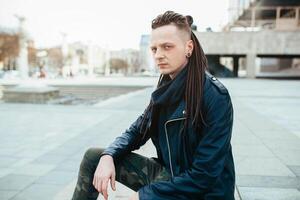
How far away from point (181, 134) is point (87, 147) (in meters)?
4.25

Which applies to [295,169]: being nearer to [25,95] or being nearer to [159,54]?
[159,54]

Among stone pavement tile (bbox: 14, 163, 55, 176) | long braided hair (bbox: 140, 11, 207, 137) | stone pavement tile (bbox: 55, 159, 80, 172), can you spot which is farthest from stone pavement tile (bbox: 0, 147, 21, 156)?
long braided hair (bbox: 140, 11, 207, 137)

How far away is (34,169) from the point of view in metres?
4.52

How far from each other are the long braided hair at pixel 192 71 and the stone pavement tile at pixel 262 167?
2.51m

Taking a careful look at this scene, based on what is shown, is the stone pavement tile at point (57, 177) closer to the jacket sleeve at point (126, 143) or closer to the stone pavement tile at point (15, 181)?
the stone pavement tile at point (15, 181)

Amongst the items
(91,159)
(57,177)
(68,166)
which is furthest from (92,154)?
(68,166)

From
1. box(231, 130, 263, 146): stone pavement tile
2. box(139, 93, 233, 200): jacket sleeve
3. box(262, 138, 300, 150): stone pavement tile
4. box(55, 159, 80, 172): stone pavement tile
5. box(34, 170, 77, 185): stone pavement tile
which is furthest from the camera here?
box(231, 130, 263, 146): stone pavement tile

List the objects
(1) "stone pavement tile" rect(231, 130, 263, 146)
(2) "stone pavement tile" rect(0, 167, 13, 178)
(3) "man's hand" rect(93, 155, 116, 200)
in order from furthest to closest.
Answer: (1) "stone pavement tile" rect(231, 130, 263, 146)
(2) "stone pavement tile" rect(0, 167, 13, 178)
(3) "man's hand" rect(93, 155, 116, 200)

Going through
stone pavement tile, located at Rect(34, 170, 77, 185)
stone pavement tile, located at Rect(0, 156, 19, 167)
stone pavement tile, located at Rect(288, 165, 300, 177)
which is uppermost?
stone pavement tile, located at Rect(288, 165, 300, 177)

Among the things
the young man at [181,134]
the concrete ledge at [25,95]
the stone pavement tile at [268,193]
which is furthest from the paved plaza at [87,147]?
the concrete ledge at [25,95]

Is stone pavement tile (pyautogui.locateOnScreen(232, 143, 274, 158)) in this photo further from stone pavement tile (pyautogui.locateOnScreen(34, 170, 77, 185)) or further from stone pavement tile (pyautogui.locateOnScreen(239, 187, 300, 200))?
stone pavement tile (pyautogui.locateOnScreen(34, 170, 77, 185))

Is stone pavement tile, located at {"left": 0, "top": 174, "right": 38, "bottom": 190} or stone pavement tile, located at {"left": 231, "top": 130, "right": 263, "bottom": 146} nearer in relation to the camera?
stone pavement tile, located at {"left": 0, "top": 174, "right": 38, "bottom": 190}

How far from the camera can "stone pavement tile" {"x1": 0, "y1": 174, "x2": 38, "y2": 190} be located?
3828 millimetres

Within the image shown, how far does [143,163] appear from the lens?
2.15 meters
